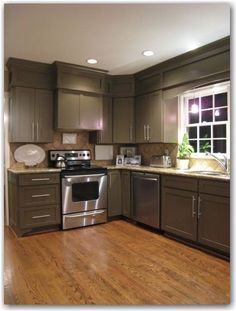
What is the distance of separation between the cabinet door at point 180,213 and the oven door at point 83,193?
1.04m

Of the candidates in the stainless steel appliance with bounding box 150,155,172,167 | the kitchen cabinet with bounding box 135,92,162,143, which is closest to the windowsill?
the stainless steel appliance with bounding box 150,155,172,167

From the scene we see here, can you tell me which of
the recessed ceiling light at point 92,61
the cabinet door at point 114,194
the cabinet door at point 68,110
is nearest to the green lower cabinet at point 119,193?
the cabinet door at point 114,194

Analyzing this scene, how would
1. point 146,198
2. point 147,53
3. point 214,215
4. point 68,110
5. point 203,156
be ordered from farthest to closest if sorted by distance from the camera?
point 68,110 → point 146,198 → point 203,156 → point 147,53 → point 214,215

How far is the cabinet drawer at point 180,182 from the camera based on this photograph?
290 cm

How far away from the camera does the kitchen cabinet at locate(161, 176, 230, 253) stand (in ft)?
8.52

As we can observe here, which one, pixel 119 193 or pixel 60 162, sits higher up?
pixel 60 162

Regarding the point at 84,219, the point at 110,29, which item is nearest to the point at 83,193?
the point at 84,219

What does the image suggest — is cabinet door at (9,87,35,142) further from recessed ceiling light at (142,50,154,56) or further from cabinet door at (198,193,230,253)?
cabinet door at (198,193,230,253)

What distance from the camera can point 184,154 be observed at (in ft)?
11.7

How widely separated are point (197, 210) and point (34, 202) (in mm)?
2075

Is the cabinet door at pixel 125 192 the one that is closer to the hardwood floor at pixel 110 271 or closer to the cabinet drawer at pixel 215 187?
the hardwood floor at pixel 110 271

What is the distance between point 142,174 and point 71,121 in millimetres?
1335

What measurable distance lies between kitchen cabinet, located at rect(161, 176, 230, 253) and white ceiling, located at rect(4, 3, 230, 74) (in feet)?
5.15

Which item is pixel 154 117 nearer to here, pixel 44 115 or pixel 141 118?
pixel 141 118
